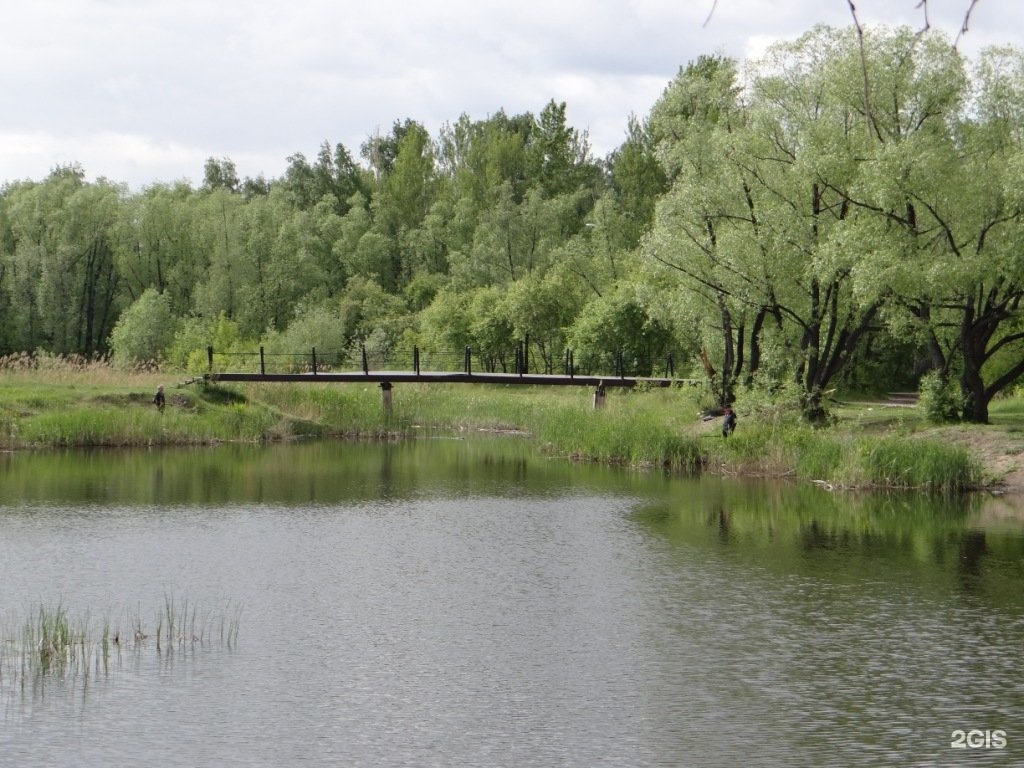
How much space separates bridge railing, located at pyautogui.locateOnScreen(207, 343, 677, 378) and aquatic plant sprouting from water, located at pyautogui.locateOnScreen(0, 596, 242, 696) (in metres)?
37.9

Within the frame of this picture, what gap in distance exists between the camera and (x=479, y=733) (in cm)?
1337

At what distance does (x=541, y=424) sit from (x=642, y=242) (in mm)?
8362

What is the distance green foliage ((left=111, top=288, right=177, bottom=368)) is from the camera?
247 ft

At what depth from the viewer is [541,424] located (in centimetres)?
4534

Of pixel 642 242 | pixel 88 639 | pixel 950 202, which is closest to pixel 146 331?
pixel 642 242

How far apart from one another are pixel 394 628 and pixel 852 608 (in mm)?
6774

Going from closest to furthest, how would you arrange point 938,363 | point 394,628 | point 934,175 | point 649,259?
point 394,628 < point 934,175 < point 938,363 < point 649,259

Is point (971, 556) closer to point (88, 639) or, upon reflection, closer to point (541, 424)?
point (88, 639)

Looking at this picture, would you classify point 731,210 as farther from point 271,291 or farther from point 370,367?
point 271,291

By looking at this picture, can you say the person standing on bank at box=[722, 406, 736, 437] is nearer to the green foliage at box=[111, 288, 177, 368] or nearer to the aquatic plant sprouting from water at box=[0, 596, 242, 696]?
the aquatic plant sprouting from water at box=[0, 596, 242, 696]

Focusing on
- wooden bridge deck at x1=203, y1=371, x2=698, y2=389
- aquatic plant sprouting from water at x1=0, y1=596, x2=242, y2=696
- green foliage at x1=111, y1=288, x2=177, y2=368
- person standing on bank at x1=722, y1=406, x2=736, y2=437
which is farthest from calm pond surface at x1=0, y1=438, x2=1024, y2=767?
green foliage at x1=111, y1=288, x2=177, y2=368

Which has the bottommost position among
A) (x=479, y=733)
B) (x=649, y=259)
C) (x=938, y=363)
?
(x=479, y=733)

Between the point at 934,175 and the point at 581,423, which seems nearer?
the point at 934,175

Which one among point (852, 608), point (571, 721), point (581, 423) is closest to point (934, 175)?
point (581, 423)
